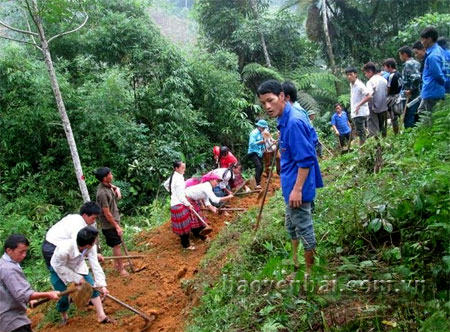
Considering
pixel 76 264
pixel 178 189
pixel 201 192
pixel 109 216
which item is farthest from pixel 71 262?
pixel 201 192

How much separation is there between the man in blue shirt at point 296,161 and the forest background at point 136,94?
5.37 metres

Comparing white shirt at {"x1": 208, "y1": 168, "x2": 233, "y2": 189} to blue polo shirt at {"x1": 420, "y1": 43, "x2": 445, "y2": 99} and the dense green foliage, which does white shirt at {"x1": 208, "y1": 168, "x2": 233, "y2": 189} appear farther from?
blue polo shirt at {"x1": 420, "y1": 43, "x2": 445, "y2": 99}

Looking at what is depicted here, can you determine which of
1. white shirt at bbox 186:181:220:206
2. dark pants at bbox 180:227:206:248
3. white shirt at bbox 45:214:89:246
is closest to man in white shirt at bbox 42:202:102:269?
white shirt at bbox 45:214:89:246

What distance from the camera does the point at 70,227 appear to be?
4.30 metres

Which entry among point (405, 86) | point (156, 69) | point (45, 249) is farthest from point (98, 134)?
point (405, 86)

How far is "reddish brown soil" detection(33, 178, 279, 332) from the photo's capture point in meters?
4.43

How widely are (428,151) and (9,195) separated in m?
9.32

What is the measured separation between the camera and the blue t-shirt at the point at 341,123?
8.84 m

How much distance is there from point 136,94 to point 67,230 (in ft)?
25.2

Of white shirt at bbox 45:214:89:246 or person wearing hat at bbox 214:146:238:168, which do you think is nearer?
white shirt at bbox 45:214:89:246

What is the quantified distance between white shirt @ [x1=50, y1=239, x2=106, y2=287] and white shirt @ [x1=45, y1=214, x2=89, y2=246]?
82 millimetres

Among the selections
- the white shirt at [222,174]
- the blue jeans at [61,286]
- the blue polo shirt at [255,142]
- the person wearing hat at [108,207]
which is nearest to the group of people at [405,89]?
the blue polo shirt at [255,142]

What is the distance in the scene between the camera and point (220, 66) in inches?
509

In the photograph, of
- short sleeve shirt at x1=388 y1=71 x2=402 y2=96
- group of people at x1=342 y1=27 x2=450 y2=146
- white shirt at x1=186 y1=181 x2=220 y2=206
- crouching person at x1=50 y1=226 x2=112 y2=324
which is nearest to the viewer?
crouching person at x1=50 y1=226 x2=112 y2=324
